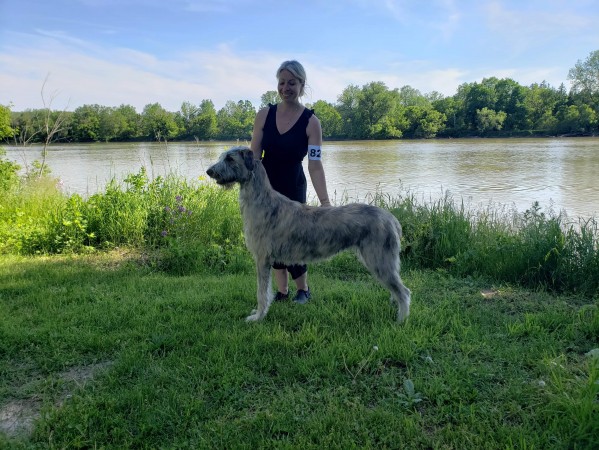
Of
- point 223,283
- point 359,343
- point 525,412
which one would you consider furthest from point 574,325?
point 223,283

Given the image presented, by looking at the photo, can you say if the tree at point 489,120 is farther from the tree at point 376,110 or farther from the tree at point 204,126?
the tree at point 204,126

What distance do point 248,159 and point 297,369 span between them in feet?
7.07

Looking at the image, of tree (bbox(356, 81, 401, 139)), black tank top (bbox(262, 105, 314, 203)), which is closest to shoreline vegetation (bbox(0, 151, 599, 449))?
black tank top (bbox(262, 105, 314, 203))

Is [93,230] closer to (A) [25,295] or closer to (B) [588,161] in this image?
(A) [25,295]

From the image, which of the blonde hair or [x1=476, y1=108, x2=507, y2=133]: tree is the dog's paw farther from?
[x1=476, y1=108, x2=507, y2=133]: tree

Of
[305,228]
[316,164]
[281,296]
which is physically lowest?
[281,296]

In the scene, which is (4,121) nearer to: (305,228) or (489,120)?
(305,228)

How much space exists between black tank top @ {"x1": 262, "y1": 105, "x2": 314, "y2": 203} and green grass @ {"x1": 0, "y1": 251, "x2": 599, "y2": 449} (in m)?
1.40

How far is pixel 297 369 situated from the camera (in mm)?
3490

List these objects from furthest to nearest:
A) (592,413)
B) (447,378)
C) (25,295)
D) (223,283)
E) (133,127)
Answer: (133,127), (223,283), (25,295), (447,378), (592,413)

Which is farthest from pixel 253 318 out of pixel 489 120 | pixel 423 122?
pixel 423 122

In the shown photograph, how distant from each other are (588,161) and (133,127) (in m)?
57.5

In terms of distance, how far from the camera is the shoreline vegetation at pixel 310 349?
2799 mm

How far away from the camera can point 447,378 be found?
3287mm
